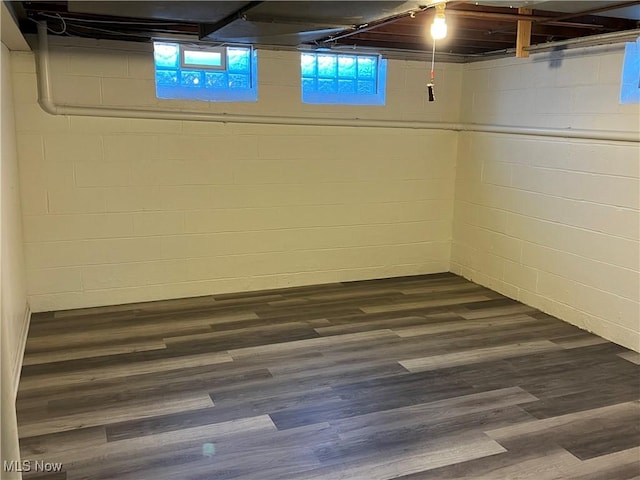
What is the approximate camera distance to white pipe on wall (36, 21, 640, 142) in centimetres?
372

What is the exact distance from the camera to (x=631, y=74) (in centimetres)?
348

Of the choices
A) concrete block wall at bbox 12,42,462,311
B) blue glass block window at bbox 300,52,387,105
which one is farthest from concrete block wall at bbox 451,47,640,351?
blue glass block window at bbox 300,52,387,105

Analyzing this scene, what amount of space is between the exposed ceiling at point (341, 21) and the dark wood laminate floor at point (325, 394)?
71.6 inches

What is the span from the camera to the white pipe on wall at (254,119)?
3721 millimetres

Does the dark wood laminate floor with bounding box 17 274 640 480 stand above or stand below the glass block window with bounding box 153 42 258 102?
below

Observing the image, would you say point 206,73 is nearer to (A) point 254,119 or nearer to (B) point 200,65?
(B) point 200,65

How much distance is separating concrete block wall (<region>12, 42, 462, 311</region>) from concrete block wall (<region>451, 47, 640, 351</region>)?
1.21ft

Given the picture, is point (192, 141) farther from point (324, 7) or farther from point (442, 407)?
point (442, 407)

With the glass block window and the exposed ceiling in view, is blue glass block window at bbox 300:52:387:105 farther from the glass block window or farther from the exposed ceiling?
the glass block window

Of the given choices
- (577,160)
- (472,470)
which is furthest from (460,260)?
(472,470)

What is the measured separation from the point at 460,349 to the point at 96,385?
205 cm

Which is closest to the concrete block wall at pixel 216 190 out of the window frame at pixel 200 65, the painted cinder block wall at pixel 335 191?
the painted cinder block wall at pixel 335 191

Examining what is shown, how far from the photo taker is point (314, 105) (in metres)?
4.57

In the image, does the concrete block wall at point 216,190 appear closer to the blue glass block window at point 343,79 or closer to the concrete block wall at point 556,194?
the blue glass block window at point 343,79
